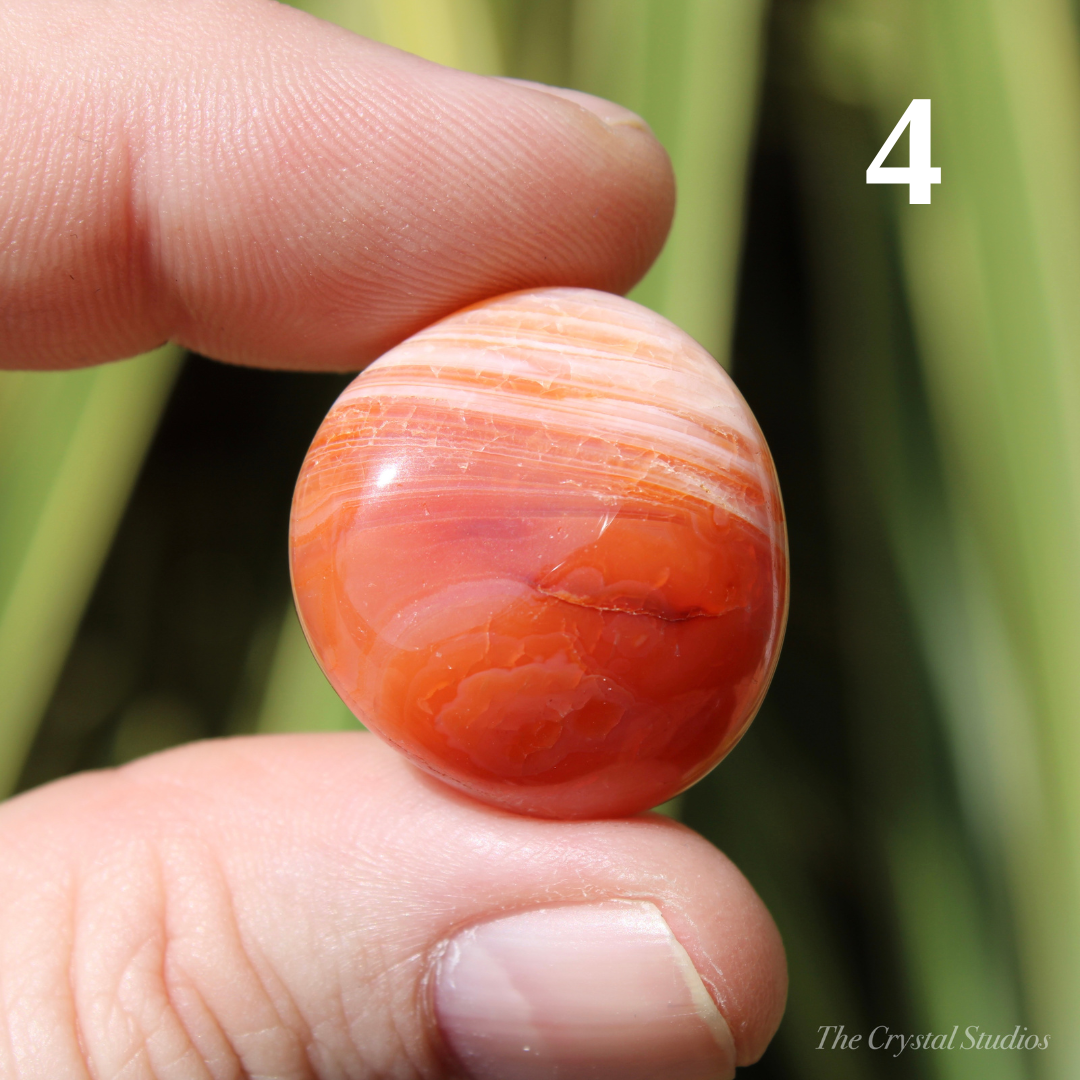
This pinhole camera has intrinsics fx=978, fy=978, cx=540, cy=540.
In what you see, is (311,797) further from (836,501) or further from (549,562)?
(836,501)

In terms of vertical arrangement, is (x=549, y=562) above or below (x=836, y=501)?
above

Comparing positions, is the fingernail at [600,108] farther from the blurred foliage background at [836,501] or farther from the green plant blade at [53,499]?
the green plant blade at [53,499]

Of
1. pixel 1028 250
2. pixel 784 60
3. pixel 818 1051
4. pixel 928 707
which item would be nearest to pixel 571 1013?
pixel 818 1051

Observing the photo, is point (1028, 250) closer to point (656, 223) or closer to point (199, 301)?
point (656, 223)

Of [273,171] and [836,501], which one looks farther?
[836,501]

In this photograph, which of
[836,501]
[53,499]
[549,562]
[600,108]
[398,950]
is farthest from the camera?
[836,501]

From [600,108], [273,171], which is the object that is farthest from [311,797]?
[600,108]

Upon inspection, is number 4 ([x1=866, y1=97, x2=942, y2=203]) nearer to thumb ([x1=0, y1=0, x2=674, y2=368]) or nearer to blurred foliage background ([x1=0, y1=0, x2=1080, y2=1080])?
blurred foliage background ([x1=0, y1=0, x2=1080, y2=1080])
